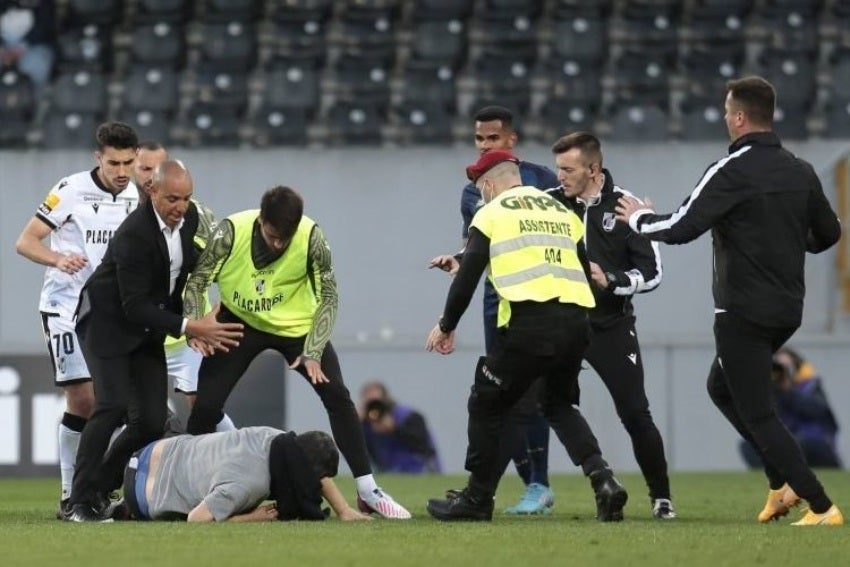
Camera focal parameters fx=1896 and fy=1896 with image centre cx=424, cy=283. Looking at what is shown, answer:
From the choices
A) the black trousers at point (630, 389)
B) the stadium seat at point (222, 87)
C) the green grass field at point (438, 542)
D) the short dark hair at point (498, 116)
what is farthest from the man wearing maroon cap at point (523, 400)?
the stadium seat at point (222, 87)

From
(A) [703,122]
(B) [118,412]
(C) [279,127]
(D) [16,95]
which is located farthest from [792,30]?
(B) [118,412]

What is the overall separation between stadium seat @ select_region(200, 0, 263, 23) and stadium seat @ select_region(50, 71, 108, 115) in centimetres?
139

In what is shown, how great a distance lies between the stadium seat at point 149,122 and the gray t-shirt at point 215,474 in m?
8.62

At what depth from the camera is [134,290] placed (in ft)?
27.8

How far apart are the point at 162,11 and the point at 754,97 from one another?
11.4 metres

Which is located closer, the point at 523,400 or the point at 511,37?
the point at 523,400

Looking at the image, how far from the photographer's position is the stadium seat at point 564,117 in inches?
669

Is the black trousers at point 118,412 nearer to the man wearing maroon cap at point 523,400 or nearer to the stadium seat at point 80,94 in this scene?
the man wearing maroon cap at point 523,400

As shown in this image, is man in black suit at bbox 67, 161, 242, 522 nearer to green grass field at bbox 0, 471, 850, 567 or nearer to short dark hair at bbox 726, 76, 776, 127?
green grass field at bbox 0, 471, 850, 567

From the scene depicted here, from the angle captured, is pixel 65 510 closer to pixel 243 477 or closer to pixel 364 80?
pixel 243 477

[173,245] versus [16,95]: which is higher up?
[16,95]

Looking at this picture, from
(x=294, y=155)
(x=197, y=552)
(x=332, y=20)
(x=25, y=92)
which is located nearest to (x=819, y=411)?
(x=294, y=155)

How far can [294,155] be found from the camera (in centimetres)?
1598

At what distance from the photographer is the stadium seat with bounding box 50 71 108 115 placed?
17406mm
